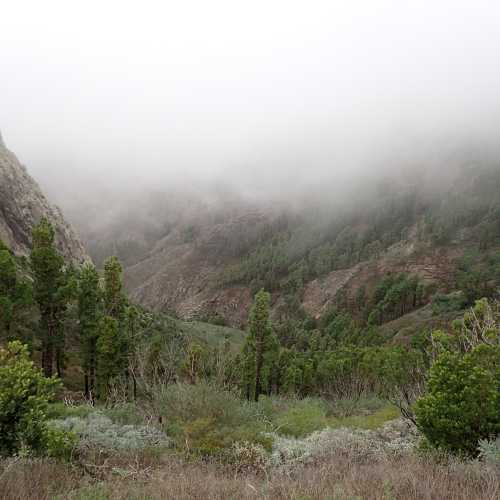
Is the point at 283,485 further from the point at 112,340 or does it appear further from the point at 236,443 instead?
the point at 112,340

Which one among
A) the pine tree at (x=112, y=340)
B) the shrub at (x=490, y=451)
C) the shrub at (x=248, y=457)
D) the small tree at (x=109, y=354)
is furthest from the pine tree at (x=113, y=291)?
the shrub at (x=490, y=451)

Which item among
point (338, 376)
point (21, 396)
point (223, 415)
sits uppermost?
point (21, 396)

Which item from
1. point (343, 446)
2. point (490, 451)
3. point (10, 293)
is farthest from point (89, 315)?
point (490, 451)

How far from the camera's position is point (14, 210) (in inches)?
2126

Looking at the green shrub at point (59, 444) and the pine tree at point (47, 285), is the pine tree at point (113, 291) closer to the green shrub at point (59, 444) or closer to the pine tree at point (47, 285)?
the pine tree at point (47, 285)

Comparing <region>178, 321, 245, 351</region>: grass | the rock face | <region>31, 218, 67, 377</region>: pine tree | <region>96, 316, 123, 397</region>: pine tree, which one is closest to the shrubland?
<region>31, 218, 67, 377</region>: pine tree

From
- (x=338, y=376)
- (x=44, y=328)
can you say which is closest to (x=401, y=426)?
(x=44, y=328)

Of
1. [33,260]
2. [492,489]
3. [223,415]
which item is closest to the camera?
[492,489]

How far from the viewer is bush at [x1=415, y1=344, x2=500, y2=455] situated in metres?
7.33

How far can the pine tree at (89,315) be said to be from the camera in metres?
22.2

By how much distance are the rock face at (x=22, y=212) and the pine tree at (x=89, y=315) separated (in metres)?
29.5

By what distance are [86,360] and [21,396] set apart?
1797cm

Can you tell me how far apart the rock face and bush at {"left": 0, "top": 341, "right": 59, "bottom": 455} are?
152 feet

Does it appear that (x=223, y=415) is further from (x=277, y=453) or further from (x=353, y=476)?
(x=353, y=476)
